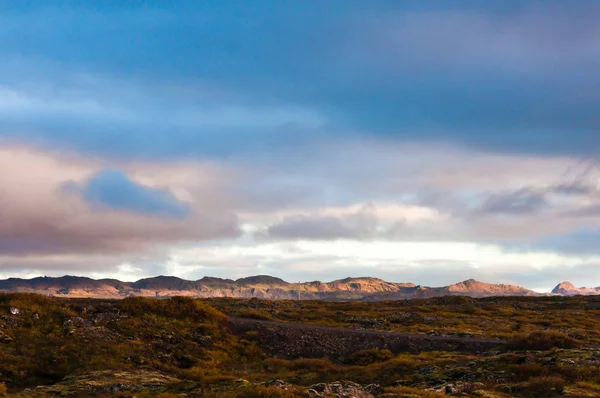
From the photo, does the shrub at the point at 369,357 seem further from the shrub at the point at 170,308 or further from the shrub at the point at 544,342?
the shrub at the point at 170,308

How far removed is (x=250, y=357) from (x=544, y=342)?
29.6 metres

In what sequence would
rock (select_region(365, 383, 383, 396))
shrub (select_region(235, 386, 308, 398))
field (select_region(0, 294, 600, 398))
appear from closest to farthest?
shrub (select_region(235, 386, 308, 398)), rock (select_region(365, 383, 383, 396)), field (select_region(0, 294, 600, 398))

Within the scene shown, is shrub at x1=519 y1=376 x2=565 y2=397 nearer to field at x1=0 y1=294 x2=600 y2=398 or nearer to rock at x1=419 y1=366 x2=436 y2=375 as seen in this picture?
field at x1=0 y1=294 x2=600 y2=398

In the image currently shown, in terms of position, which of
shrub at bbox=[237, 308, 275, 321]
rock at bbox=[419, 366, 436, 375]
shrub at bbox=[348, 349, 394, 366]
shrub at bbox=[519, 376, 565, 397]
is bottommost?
shrub at bbox=[348, 349, 394, 366]

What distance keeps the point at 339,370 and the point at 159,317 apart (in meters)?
24.5

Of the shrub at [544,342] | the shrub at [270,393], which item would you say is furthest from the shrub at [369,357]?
the shrub at [270,393]

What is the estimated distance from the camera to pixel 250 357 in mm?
53719

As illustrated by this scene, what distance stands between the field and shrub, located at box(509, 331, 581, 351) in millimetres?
125

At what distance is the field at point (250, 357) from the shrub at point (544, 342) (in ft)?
0.41

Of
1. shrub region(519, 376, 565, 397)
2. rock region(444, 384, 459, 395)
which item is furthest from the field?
rock region(444, 384, 459, 395)

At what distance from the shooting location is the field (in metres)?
31.6

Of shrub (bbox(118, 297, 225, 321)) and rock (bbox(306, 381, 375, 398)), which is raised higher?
shrub (bbox(118, 297, 225, 321))

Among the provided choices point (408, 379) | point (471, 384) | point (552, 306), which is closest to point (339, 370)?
point (408, 379)

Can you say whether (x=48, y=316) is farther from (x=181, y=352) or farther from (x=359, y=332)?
(x=359, y=332)
